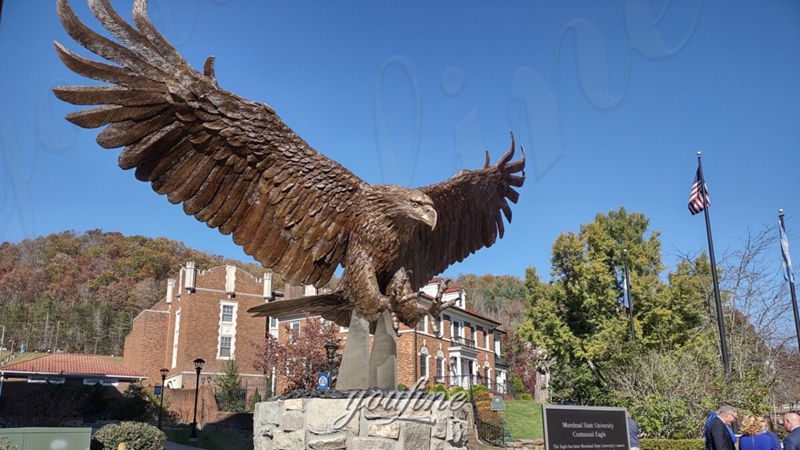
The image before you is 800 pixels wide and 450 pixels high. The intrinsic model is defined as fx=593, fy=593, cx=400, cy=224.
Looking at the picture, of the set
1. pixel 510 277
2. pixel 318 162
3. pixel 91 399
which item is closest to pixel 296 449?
pixel 318 162

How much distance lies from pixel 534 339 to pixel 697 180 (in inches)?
604

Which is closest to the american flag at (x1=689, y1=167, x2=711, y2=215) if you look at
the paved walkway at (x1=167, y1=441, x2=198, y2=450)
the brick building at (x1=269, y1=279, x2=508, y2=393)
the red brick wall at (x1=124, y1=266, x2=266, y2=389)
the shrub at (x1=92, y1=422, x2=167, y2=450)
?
the brick building at (x1=269, y1=279, x2=508, y2=393)

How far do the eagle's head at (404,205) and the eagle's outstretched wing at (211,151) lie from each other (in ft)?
1.11

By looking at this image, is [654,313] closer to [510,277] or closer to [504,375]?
[504,375]

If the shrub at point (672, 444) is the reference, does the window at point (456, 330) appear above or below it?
above

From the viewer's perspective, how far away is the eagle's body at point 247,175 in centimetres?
581

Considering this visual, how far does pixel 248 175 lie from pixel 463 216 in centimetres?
313

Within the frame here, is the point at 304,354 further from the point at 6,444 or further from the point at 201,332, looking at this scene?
the point at 6,444

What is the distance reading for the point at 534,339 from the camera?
103 feet

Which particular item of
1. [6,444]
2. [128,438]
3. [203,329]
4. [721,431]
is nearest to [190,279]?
[203,329]

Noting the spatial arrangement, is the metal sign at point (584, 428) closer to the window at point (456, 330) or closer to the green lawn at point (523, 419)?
the green lawn at point (523, 419)

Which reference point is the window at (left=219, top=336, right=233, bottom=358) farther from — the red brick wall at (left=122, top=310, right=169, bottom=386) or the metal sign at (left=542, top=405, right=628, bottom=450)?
the metal sign at (left=542, top=405, right=628, bottom=450)

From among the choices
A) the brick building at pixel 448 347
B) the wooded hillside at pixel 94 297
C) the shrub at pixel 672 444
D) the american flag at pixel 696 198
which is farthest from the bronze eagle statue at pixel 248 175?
the wooded hillside at pixel 94 297

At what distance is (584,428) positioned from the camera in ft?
21.5
